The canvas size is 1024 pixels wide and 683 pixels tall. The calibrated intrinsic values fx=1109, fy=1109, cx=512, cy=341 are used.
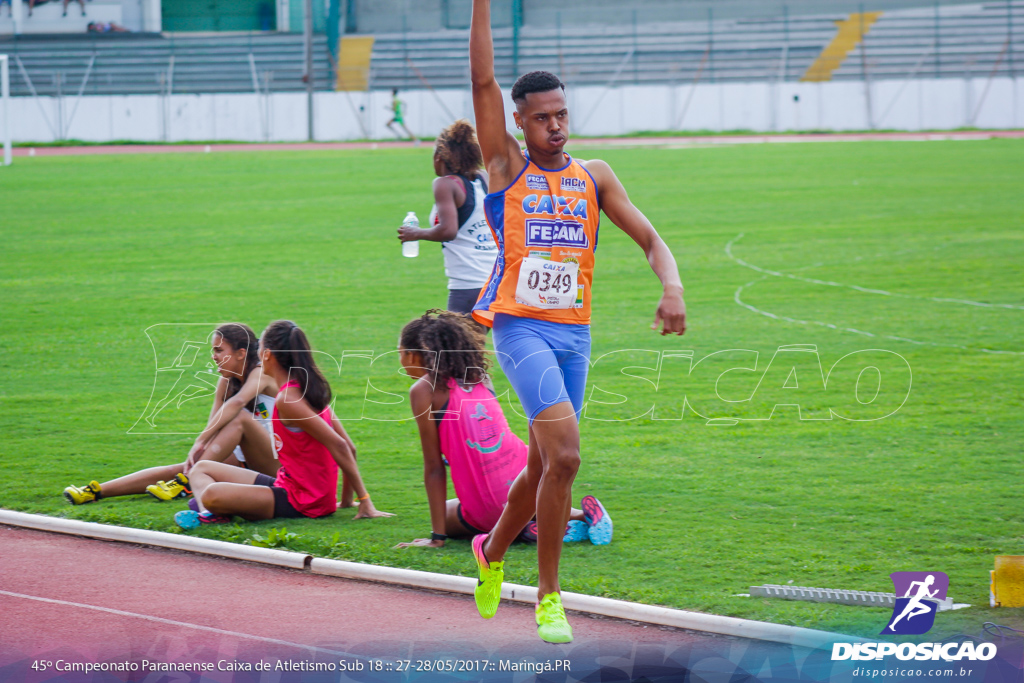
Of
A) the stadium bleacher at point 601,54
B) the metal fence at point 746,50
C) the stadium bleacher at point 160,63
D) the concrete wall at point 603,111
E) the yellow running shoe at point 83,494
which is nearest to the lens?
the yellow running shoe at point 83,494

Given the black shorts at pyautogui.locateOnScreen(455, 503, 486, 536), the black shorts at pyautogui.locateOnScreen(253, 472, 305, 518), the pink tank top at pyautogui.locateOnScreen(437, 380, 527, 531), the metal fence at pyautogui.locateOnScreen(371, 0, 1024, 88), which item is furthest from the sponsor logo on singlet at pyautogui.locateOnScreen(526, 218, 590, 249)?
the metal fence at pyautogui.locateOnScreen(371, 0, 1024, 88)

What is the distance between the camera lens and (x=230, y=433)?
679 cm

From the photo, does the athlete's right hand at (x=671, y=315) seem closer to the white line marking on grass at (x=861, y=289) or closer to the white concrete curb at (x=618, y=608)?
the white concrete curb at (x=618, y=608)

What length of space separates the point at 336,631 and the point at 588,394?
4.94 metres

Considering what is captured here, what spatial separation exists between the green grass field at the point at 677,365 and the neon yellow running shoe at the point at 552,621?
776 millimetres

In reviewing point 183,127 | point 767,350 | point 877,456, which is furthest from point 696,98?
point 877,456

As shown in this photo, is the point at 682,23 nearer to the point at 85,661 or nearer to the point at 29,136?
the point at 29,136

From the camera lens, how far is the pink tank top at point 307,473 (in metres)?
6.43

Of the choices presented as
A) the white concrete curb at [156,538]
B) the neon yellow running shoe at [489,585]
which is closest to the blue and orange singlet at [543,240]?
the neon yellow running shoe at [489,585]

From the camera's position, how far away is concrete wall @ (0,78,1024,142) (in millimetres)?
47250

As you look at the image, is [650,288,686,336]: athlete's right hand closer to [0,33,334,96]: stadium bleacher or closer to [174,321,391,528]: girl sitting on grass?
[174,321,391,528]: girl sitting on grass

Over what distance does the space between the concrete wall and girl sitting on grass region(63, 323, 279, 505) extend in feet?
141

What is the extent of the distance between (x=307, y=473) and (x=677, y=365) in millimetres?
4934

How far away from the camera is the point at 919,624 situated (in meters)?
4.61
